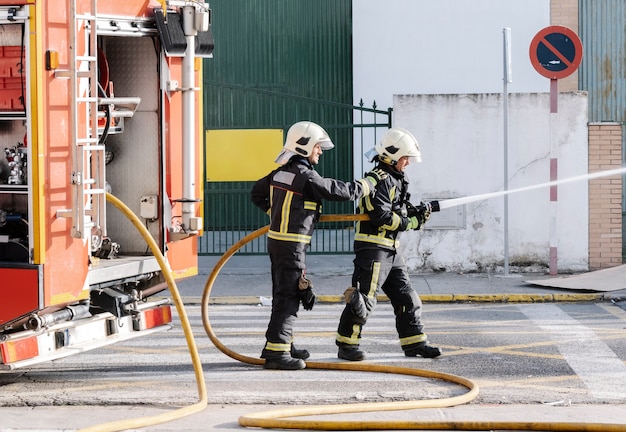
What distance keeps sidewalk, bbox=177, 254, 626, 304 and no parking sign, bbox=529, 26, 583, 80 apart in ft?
7.87

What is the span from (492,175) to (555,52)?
1680 mm

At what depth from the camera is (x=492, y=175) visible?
47.3ft

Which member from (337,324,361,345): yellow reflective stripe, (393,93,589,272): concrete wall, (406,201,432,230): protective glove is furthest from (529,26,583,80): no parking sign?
(337,324,361,345): yellow reflective stripe

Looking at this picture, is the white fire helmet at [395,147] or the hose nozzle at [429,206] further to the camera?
the hose nozzle at [429,206]

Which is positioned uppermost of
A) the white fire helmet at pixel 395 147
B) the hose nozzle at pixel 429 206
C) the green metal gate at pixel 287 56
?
the green metal gate at pixel 287 56

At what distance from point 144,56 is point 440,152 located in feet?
21.0

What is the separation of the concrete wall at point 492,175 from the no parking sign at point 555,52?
0.59 m

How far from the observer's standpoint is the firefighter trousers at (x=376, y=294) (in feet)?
28.8

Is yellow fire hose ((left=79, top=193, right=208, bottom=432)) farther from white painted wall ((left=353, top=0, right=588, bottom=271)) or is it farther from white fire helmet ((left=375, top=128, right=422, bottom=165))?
white painted wall ((left=353, top=0, right=588, bottom=271))

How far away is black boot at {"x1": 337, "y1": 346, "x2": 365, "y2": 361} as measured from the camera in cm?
883

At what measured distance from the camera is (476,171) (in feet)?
47.2

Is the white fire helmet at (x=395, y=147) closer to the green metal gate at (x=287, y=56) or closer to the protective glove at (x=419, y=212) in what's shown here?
the protective glove at (x=419, y=212)

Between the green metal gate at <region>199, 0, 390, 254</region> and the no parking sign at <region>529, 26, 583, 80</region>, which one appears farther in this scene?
the green metal gate at <region>199, 0, 390, 254</region>

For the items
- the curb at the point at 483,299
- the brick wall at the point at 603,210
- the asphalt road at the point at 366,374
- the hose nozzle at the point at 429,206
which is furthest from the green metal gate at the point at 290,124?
the hose nozzle at the point at 429,206
